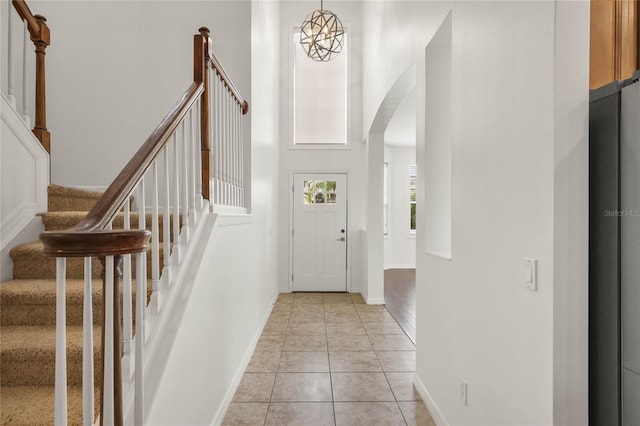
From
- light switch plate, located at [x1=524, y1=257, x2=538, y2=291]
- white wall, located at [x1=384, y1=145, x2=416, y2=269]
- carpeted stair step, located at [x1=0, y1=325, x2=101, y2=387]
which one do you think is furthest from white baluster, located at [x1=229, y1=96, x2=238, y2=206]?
white wall, located at [x1=384, y1=145, x2=416, y2=269]

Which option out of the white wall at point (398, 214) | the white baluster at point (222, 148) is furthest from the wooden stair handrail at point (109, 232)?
the white wall at point (398, 214)

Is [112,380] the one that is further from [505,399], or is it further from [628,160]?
[628,160]

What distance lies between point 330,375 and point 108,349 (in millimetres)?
2354

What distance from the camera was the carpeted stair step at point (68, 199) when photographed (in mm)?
2631

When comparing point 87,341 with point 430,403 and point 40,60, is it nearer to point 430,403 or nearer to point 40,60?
point 430,403

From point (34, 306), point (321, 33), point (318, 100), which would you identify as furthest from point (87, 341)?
point (318, 100)

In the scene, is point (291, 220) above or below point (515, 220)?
below

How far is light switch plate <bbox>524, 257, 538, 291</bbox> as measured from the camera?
1.25m

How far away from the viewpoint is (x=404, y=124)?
6.94 m

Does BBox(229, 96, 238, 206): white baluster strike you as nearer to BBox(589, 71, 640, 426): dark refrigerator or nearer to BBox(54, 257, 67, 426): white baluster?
BBox(54, 257, 67, 426): white baluster

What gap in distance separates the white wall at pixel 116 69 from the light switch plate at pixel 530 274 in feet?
9.89

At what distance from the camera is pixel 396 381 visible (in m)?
2.87

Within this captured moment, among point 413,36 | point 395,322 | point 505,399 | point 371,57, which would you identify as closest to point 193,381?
point 505,399

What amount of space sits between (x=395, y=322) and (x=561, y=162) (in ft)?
12.0
